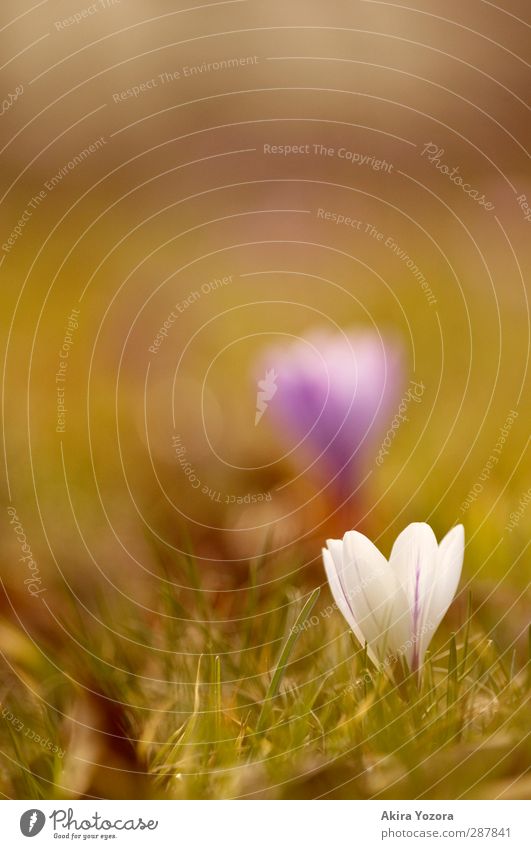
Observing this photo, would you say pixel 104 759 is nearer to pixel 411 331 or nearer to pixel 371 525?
pixel 371 525

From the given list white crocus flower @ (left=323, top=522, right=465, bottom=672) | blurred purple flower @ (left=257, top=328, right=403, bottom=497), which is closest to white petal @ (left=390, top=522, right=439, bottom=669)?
white crocus flower @ (left=323, top=522, right=465, bottom=672)

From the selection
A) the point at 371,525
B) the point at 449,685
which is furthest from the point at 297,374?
the point at 449,685

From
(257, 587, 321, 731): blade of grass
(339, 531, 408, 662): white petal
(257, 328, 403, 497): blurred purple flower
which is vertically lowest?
(257, 587, 321, 731): blade of grass

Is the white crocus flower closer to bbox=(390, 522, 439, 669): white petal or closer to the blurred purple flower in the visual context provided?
bbox=(390, 522, 439, 669): white petal

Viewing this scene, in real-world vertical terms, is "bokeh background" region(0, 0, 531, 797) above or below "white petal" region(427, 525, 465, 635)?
above

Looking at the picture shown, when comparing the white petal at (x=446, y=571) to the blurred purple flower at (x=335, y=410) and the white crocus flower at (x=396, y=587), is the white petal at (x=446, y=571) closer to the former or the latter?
the white crocus flower at (x=396, y=587)

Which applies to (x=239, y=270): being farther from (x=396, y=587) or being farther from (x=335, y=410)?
(x=396, y=587)

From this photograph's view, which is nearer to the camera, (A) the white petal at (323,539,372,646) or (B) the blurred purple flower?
(A) the white petal at (323,539,372,646)
